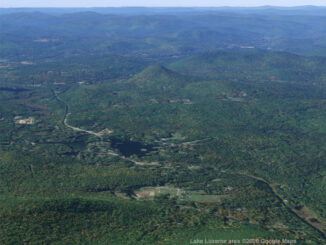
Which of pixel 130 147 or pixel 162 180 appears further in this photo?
pixel 130 147

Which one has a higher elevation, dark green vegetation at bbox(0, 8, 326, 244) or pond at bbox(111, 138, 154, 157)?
dark green vegetation at bbox(0, 8, 326, 244)

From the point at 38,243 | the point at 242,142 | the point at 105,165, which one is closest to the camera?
the point at 38,243

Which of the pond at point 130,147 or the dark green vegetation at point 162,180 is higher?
the dark green vegetation at point 162,180

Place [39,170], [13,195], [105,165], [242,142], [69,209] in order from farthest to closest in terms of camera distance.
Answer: [242,142] < [105,165] < [39,170] < [13,195] < [69,209]

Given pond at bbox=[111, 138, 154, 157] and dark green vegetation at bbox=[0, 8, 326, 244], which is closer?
dark green vegetation at bbox=[0, 8, 326, 244]

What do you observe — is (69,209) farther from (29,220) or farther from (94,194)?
(94,194)

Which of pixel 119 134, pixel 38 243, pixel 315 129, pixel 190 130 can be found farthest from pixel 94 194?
pixel 315 129

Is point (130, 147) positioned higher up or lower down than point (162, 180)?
lower down

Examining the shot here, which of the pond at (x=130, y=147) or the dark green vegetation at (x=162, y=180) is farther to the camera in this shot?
the pond at (x=130, y=147)
